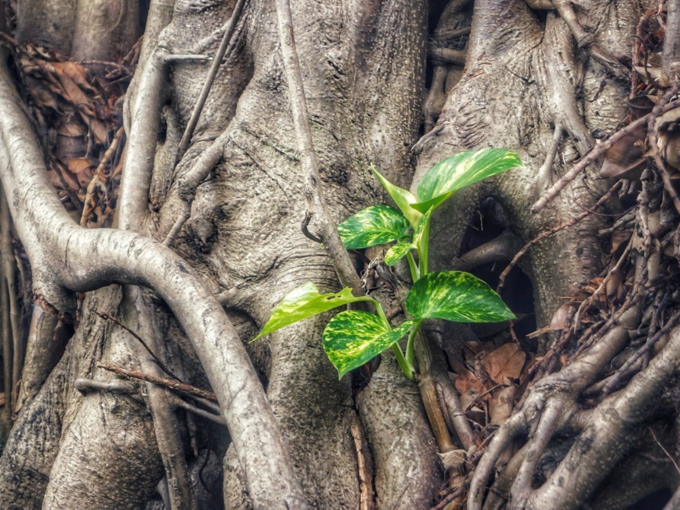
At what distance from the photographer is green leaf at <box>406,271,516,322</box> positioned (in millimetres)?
1403

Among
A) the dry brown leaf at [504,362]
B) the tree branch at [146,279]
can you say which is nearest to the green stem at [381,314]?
the tree branch at [146,279]

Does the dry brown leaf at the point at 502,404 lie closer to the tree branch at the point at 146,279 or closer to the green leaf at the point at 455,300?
the green leaf at the point at 455,300

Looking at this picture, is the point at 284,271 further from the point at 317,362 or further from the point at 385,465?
the point at 385,465

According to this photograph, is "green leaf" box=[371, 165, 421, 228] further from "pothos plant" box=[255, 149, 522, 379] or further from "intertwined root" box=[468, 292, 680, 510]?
"intertwined root" box=[468, 292, 680, 510]

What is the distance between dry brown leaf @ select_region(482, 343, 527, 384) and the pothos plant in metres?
0.29

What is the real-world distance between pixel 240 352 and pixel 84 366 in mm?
779

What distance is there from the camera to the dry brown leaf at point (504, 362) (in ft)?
5.74

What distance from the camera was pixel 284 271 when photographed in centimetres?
181

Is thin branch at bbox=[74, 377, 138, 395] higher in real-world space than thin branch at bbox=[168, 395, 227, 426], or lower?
higher

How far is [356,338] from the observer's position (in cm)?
140

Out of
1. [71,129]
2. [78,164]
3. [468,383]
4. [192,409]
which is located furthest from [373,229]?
[71,129]

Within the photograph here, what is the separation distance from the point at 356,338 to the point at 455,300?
0.79 ft

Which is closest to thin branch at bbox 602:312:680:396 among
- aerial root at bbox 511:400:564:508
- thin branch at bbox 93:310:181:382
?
aerial root at bbox 511:400:564:508

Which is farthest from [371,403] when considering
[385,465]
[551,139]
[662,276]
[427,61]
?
[427,61]
